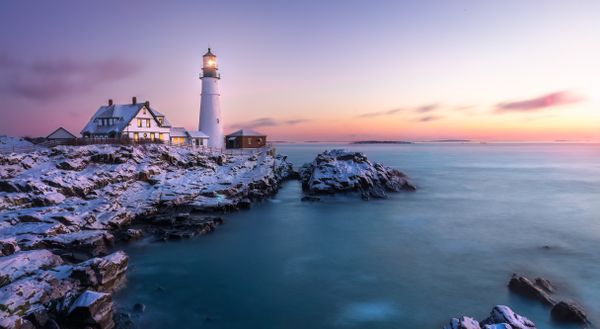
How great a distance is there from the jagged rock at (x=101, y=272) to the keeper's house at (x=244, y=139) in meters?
41.9

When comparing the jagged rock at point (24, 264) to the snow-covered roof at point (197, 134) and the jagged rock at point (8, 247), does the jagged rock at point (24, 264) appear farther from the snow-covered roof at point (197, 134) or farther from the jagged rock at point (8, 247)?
the snow-covered roof at point (197, 134)

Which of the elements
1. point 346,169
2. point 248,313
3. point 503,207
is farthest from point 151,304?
point 503,207

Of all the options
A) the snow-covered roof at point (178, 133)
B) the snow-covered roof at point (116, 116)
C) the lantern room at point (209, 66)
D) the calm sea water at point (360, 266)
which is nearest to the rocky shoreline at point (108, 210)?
the calm sea water at point (360, 266)

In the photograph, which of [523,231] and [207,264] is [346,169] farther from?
[207,264]

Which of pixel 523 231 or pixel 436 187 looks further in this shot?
pixel 436 187

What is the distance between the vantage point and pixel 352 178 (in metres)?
40.0

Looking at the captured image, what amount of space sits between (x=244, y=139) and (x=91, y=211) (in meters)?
34.7

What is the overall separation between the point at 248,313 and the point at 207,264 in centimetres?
560

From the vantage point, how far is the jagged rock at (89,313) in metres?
11.4

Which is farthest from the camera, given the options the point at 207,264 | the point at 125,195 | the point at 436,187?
Answer: the point at 436,187

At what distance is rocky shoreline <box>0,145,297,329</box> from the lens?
12.2m

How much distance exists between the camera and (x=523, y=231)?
1007 inches

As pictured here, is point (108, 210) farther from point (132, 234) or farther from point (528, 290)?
point (528, 290)

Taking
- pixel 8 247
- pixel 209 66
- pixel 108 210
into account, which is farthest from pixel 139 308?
pixel 209 66
